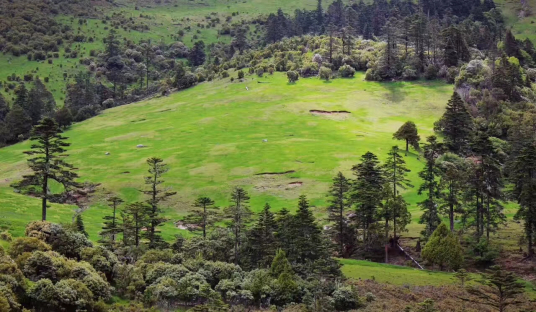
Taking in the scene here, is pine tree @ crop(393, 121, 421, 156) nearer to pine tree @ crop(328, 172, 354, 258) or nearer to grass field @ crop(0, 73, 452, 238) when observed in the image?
grass field @ crop(0, 73, 452, 238)

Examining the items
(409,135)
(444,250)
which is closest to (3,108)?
(409,135)

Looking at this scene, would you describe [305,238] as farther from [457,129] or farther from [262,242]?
[457,129]

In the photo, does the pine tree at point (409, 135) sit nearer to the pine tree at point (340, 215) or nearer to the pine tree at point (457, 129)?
the pine tree at point (457, 129)

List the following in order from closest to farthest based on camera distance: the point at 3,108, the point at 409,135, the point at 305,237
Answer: the point at 305,237 → the point at 409,135 → the point at 3,108

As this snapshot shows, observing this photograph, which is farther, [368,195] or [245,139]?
[245,139]

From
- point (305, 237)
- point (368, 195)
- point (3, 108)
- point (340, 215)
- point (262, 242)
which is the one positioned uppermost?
point (3, 108)

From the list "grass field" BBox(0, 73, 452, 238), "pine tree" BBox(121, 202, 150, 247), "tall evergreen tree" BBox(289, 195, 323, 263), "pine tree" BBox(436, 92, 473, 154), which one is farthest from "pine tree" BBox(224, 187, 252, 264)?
"pine tree" BBox(436, 92, 473, 154)

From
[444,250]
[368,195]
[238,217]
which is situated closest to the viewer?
[444,250]
